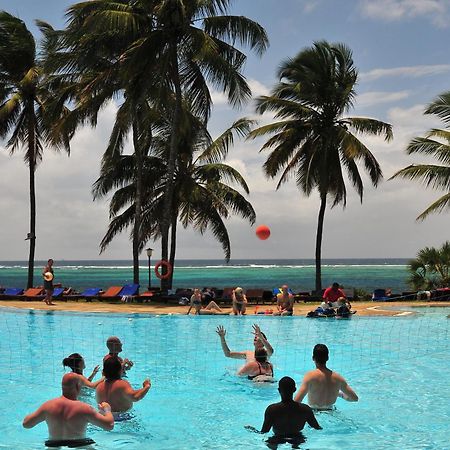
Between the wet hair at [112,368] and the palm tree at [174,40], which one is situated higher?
the palm tree at [174,40]

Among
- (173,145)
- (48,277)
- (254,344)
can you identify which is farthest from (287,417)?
(173,145)

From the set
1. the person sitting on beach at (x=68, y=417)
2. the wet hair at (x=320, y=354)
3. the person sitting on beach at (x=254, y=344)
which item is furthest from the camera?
the person sitting on beach at (x=254, y=344)

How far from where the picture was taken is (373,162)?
1197 inches

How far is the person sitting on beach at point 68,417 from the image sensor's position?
6633 millimetres

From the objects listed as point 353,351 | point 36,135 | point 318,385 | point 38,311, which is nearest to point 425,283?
point 353,351

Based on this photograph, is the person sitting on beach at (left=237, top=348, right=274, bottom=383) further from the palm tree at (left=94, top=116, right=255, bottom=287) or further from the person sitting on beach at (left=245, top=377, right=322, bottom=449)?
the palm tree at (left=94, top=116, right=255, bottom=287)

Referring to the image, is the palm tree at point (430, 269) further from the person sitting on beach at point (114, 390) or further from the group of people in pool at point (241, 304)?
the person sitting on beach at point (114, 390)

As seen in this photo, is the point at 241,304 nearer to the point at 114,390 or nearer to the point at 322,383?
the point at 322,383

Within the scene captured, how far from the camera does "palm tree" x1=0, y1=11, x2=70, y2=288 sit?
106 feet

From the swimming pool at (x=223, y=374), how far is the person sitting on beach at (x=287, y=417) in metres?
0.57

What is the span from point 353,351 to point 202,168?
58.3ft

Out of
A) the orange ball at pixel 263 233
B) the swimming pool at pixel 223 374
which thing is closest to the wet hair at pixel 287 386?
the swimming pool at pixel 223 374

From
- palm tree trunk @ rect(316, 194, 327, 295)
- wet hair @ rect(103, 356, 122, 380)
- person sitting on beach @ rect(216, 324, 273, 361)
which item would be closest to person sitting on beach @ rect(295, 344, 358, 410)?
person sitting on beach @ rect(216, 324, 273, 361)

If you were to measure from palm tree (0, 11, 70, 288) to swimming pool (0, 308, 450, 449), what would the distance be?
11.8 meters
